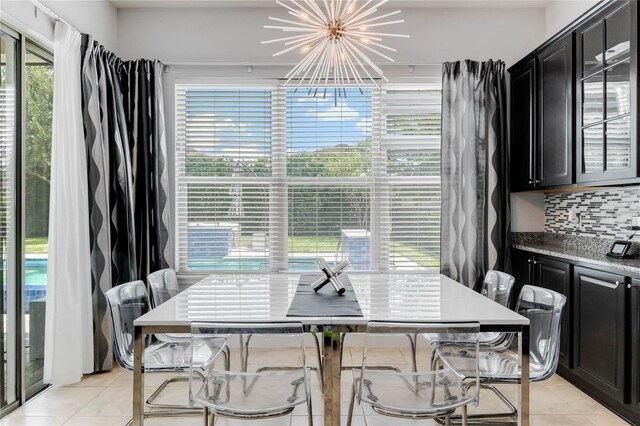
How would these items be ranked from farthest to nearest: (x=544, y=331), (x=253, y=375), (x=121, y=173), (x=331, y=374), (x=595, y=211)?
1. (x=121, y=173)
2. (x=595, y=211)
3. (x=544, y=331)
4. (x=331, y=374)
5. (x=253, y=375)

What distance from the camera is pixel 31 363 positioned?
10.0 ft

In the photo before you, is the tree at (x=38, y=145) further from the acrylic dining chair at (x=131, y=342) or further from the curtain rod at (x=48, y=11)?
the acrylic dining chair at (x=131, y=342)

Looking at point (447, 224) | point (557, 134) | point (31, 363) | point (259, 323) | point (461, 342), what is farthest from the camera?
point (447, 224)

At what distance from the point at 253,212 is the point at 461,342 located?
8.58 feet

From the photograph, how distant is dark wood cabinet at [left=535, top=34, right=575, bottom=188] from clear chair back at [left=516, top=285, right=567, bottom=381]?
1289 millimetres

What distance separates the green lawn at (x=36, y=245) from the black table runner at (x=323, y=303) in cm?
177

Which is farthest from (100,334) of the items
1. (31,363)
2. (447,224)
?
(447,224)

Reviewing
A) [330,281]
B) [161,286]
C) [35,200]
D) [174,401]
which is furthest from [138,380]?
[35,200]

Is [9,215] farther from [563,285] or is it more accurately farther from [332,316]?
[563,285]

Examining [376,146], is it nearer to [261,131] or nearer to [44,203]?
[261,131]

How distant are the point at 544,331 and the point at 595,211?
1731 mm

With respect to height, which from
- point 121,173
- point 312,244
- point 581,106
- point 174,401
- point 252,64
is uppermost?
point 252,64

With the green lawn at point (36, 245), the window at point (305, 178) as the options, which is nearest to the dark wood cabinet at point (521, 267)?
the window at point (305, 178)

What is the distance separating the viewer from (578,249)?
3602 mm
